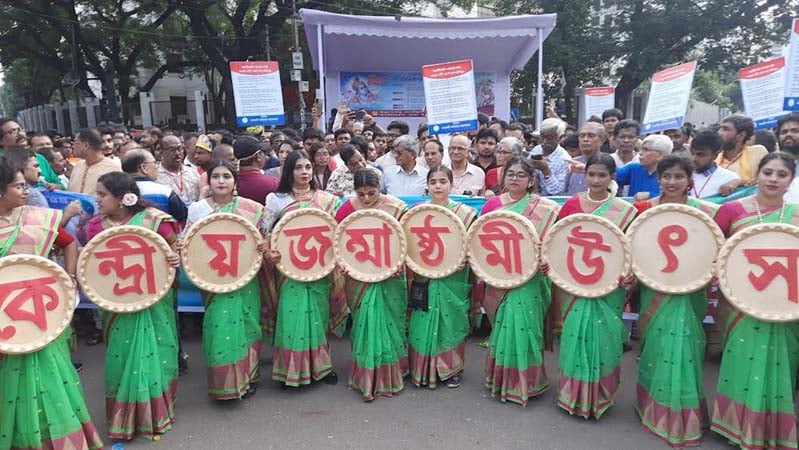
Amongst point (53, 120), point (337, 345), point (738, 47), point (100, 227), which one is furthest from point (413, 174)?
point (53, 120)

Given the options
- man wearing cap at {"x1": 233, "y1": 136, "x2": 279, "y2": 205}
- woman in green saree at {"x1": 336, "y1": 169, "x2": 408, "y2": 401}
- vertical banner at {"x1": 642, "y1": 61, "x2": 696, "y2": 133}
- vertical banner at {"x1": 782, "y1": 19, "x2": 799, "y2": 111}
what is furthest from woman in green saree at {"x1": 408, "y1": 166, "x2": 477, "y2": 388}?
vertical banner at {"x1": 782, "y1": 19, "x2": 799, "y2": 111}

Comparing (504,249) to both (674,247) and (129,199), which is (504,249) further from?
(129,199)

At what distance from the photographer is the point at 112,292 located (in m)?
3.05

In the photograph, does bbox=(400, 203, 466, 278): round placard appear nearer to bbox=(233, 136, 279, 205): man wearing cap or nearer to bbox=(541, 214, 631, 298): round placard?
bbox=(541, 214, 631, 298): round placard

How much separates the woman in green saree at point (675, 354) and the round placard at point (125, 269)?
8.57 ft

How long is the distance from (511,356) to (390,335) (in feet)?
2.46

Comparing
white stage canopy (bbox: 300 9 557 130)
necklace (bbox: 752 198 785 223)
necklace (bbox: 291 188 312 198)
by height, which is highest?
white stage canopy (bbox: 300 9 557 130)

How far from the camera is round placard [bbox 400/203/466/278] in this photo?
3439 mm

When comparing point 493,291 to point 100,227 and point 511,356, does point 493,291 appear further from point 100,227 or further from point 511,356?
point 100,227

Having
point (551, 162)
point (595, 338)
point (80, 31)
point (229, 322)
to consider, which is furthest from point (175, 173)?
point (80, 31)

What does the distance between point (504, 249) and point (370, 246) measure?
2.57 feet

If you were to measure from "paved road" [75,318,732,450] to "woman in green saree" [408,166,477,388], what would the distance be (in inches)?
4.9

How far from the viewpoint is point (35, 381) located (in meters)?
2.71

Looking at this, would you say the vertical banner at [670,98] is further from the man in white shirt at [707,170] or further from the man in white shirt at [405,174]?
the man in white shirt at [405,174]
